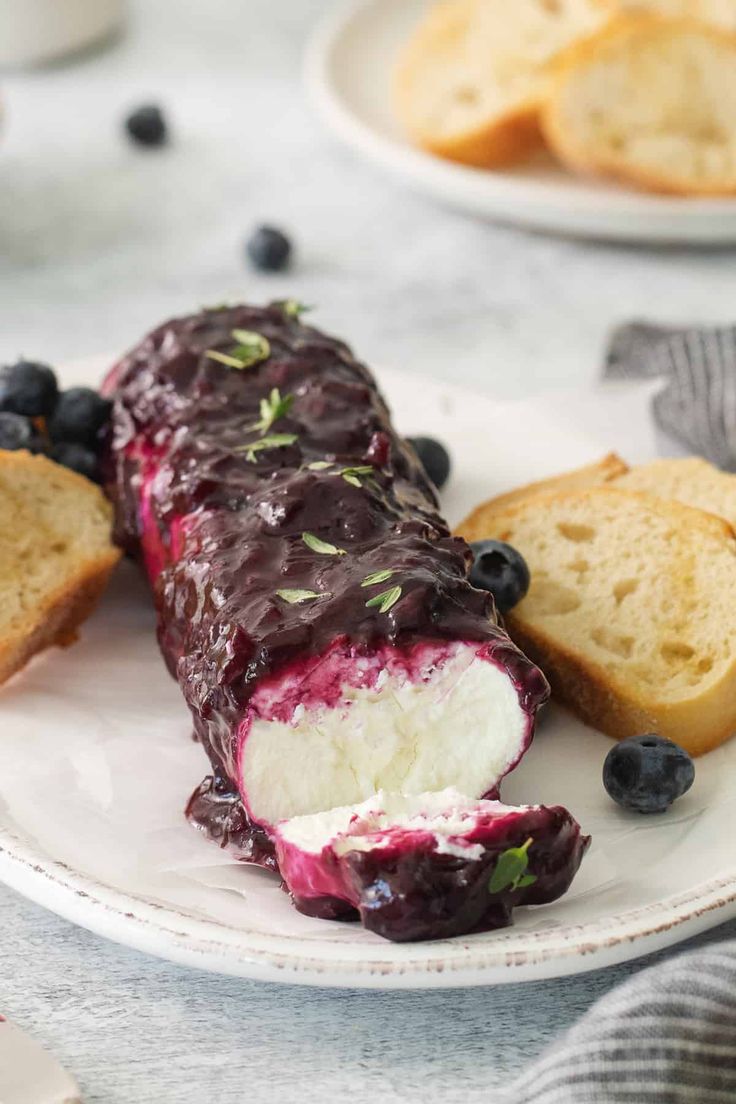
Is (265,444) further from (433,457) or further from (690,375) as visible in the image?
(690,375)

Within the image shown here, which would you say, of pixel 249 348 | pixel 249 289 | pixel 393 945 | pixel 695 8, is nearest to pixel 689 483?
pixel 249 348

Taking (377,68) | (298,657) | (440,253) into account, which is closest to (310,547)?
(298,657)

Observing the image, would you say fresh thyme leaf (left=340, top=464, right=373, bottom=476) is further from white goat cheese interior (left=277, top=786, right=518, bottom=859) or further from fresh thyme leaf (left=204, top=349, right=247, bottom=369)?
white goat cheese interior (left=277, top=786, right=518, bottom=859)

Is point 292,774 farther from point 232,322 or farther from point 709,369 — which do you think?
point 709,369

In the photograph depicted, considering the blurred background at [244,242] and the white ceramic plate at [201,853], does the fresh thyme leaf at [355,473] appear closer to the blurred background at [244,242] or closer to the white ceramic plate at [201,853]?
the white ceramic plate at [201,853]

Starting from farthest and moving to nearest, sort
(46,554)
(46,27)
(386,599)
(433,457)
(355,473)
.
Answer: (46,27) → (433,457) → (46,554) → (355,473) → (386,599)
